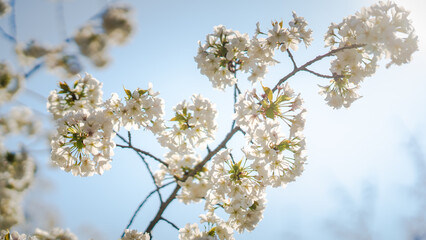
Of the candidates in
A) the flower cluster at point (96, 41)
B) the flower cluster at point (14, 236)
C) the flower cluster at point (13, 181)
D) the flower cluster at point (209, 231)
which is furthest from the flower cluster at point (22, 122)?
the flower cluster at point (209, 231)

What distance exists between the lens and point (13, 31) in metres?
3.49

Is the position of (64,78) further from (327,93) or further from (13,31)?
(327,93)

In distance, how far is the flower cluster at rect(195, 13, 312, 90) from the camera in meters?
3.77

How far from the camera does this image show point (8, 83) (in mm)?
5875

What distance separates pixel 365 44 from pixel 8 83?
727cm

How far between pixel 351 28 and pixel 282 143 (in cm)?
178

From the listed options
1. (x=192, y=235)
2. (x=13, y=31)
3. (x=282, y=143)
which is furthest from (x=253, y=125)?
(x=13, y=31)

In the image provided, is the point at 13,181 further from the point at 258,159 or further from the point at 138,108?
the point at 258,159

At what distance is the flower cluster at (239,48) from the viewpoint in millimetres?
3770

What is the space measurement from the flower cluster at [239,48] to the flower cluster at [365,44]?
Answer: 1.65ft

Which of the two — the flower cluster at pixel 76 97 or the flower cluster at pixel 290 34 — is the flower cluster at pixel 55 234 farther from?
the flower cluster at pixel 290 34

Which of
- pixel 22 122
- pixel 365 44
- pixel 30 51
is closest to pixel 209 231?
pixel 365 44

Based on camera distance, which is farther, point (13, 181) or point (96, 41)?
A: point (13, 181)

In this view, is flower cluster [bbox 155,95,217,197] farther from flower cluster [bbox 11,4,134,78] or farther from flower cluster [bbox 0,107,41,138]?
flower cluster [bbox 0,107,41,138]
